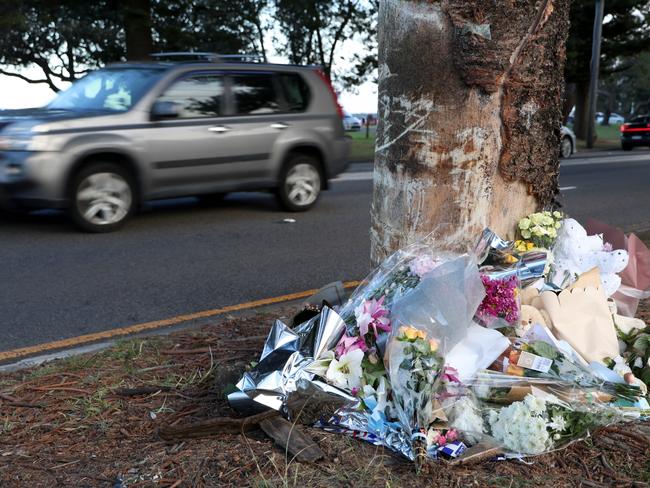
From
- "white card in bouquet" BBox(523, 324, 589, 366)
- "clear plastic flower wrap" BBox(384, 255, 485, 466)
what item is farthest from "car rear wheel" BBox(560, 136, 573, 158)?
"clear plastic flower wrap" BBox(384, 255, 485, 466)

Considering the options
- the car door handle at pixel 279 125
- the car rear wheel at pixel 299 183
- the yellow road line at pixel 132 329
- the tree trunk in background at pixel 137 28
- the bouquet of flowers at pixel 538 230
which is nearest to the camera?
the bouquet of flowers at pixel 538 230

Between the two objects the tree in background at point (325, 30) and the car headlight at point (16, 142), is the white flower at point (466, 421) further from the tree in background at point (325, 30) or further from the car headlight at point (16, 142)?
the tree in background at point (325, 30)

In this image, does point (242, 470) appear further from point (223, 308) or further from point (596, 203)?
point (596, 203)

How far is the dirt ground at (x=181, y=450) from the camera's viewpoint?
8.75 ft

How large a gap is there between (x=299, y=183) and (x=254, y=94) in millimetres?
1337

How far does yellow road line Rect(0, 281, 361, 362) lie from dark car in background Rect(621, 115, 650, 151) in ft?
90.8

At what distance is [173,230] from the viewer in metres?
8.79

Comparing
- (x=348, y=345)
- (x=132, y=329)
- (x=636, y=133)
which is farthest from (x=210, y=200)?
(x=636, y=133)

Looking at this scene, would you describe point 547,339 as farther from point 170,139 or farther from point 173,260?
point 170,139

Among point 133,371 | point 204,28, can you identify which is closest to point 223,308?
point 133,371

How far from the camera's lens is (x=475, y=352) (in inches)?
122

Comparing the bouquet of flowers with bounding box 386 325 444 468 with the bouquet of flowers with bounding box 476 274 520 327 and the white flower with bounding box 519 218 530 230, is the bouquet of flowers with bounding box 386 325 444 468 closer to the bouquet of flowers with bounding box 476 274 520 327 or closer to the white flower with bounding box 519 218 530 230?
the bouquet of flowers with bounding box 476 274 520 327

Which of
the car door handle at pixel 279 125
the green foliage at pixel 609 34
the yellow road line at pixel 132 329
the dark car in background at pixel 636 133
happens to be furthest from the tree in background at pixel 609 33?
the yellow road line at pixel 132 329

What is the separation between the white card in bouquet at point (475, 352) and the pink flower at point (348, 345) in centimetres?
36
